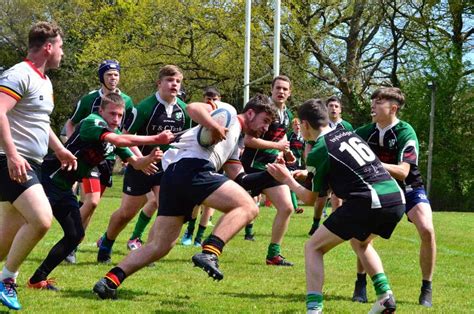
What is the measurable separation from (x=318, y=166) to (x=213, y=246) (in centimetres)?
108

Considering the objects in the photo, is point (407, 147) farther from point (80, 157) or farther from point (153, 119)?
point (153, 119)

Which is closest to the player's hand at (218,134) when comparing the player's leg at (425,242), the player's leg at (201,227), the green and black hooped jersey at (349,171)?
the green and black hooped jersey at (349,171)

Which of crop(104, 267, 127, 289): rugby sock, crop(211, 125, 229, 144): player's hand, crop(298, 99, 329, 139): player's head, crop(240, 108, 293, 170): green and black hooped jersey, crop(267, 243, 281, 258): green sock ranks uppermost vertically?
crop(298, 99, 329, 139): player's head

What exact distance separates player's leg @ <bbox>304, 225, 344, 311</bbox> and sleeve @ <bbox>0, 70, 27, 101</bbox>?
8.25 ft

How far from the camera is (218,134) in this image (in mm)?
6125

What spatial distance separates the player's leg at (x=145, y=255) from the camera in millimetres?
6145

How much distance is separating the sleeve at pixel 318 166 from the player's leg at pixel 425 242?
1.48 m

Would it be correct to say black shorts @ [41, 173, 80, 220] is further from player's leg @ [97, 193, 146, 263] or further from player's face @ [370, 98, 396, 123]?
player's face @ [370, 98, 396, 123]

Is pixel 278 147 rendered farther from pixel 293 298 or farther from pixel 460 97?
pixel 460 97

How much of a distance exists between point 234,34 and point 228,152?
27.8 meters

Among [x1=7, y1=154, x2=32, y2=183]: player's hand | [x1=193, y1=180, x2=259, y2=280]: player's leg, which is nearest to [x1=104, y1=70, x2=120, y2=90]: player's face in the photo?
[x1=193, y1=180, x2=259, y2=280]: player's leg

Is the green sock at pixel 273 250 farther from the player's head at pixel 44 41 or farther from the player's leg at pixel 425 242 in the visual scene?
the player's head at pixel 44 41

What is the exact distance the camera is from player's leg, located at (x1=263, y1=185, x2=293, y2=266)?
909 centimetres

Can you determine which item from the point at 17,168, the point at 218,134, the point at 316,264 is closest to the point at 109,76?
the point at 218,134
